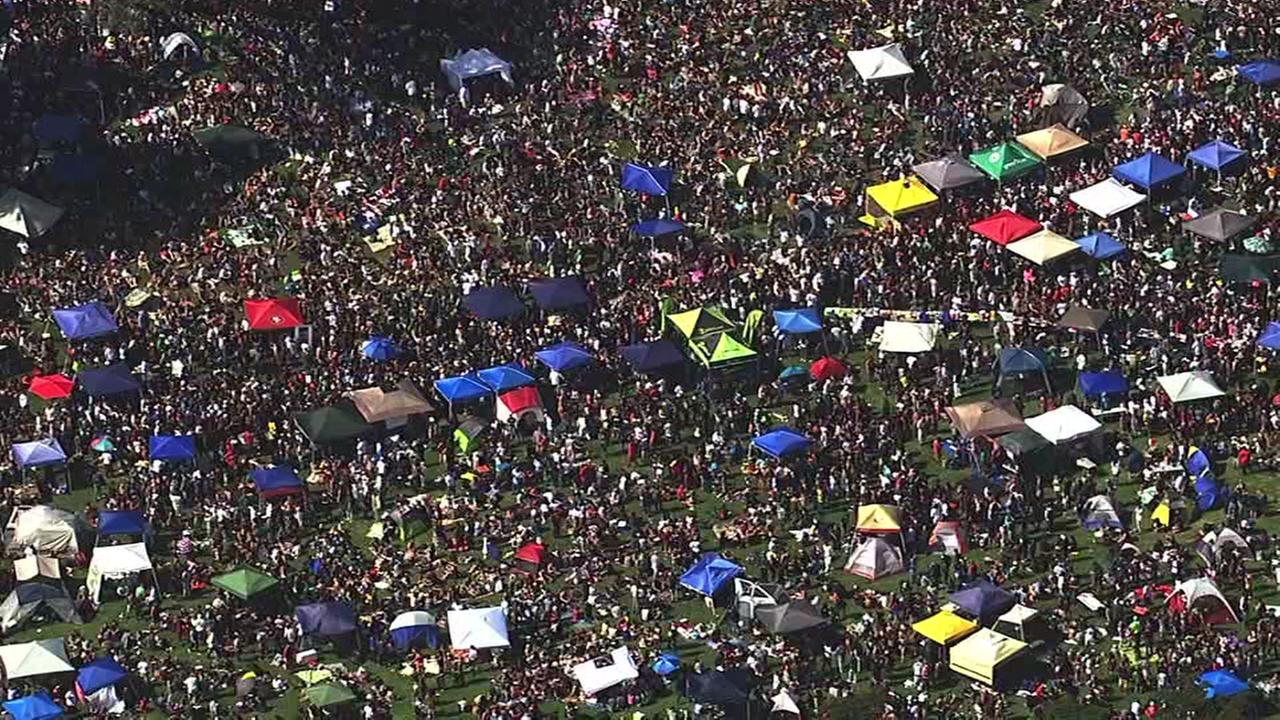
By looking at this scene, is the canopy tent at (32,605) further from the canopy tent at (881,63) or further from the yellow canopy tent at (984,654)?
the canopy tent at (881,63)

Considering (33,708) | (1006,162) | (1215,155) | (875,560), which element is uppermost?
(1215,155)

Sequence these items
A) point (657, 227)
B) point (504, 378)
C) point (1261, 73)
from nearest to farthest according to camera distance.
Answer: point (504, 378) → point (657, 227) → point (1261, 73)

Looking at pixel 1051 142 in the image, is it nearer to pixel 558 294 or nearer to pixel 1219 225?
pixel 1219 225

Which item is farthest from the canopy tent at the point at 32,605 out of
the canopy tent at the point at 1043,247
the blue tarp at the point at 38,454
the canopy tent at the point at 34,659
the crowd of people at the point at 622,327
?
the canopy tent at the point at 1043,247

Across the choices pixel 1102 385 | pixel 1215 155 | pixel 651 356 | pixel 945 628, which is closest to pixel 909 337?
pixel 1102 385

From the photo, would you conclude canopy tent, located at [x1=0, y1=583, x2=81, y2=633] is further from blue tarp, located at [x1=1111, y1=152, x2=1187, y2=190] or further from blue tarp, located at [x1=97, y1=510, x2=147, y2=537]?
blue tarp, located at [x1=1111, y1=152, x2=1187, y2=190]

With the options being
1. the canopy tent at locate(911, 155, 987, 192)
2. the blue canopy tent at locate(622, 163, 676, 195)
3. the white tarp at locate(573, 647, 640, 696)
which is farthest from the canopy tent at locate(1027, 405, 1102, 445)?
the blue canopy tent at locate(622, 163, 676, 195)
